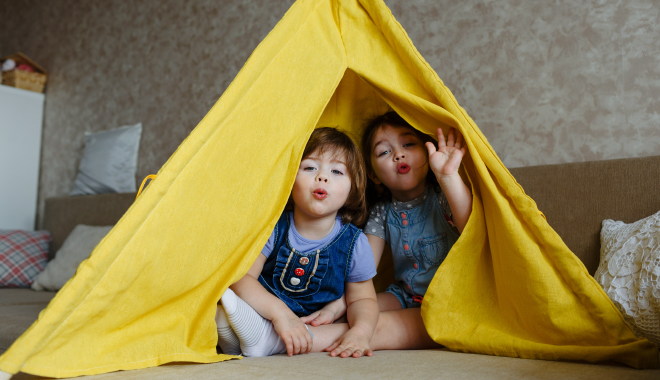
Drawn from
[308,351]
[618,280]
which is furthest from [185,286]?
[618,280]

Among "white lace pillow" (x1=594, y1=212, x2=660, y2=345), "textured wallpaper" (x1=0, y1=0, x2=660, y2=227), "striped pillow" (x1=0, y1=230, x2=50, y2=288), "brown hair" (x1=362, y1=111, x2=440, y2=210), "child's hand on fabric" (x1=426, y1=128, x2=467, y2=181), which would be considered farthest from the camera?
"striped pillow" (x1=0, y1=230, x2=50, y2=288)

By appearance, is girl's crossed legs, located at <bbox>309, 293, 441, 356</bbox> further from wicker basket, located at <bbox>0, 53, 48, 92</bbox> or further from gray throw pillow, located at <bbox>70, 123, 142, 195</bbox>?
wicker basket, located at <bbox>0, 53, 48, 92</bbox>

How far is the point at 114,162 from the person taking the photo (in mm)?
2676

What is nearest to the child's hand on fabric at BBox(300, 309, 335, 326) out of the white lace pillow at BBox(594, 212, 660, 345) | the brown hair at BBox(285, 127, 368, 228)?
the brown hair at BBox(285, 127, 368, 228)

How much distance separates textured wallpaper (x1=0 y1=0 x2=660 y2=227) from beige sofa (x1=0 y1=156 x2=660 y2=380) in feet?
0.64

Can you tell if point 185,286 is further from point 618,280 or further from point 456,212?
point 618,280

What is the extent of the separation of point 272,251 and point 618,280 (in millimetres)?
761

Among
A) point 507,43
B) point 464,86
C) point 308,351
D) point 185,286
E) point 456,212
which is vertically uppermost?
point 507,43

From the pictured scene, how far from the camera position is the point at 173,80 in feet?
8.48

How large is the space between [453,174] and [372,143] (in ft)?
0.95

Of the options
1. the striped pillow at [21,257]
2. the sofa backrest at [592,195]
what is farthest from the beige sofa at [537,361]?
the striped pillow at [21,257]

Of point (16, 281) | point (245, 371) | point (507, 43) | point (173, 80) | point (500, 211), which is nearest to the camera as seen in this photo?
point (245, 371)

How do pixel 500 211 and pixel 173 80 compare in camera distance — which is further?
pixel 173 80

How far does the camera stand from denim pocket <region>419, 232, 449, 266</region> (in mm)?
1226
